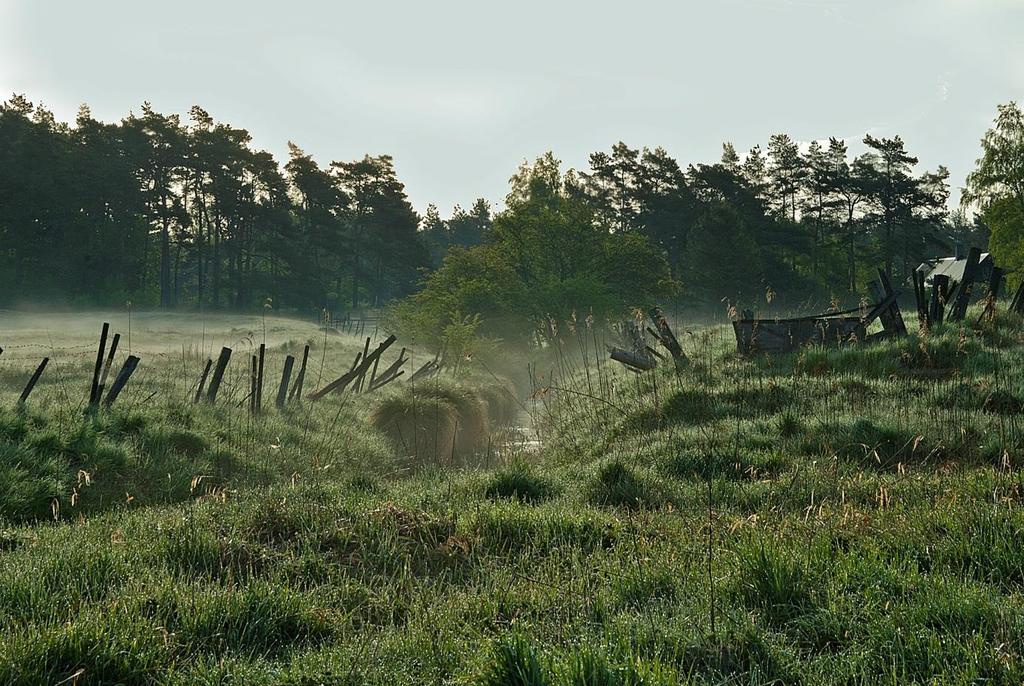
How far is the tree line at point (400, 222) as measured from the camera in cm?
4197

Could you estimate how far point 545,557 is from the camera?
5.84 m

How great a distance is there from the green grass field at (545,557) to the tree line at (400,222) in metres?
29.3

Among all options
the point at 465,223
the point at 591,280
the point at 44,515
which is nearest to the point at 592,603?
the point at 44,515

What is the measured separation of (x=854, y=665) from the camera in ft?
11.9

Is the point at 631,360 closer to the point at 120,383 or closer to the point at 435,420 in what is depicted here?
the point at 435,420

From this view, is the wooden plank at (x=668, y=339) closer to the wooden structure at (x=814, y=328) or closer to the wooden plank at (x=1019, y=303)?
the wooden structure at (x=814, y=328)

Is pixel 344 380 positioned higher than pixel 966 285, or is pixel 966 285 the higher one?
pixel 966 285

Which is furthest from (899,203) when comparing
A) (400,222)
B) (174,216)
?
(174,216)

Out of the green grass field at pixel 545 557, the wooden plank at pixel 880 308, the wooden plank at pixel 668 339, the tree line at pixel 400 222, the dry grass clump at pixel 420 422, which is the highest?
the tree line at pixel 400 222

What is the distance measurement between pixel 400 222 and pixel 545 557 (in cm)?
7586

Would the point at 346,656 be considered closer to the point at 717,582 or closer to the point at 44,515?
the point at 717,582

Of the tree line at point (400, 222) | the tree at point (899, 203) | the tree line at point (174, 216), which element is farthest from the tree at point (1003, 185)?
the tree line at point (174, 216)

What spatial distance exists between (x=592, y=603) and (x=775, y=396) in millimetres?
8722

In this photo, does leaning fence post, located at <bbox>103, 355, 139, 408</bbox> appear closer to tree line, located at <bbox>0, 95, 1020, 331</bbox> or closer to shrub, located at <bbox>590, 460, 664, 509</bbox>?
shrub, located at <bbox>590, 460, 664, 509</bbox>
